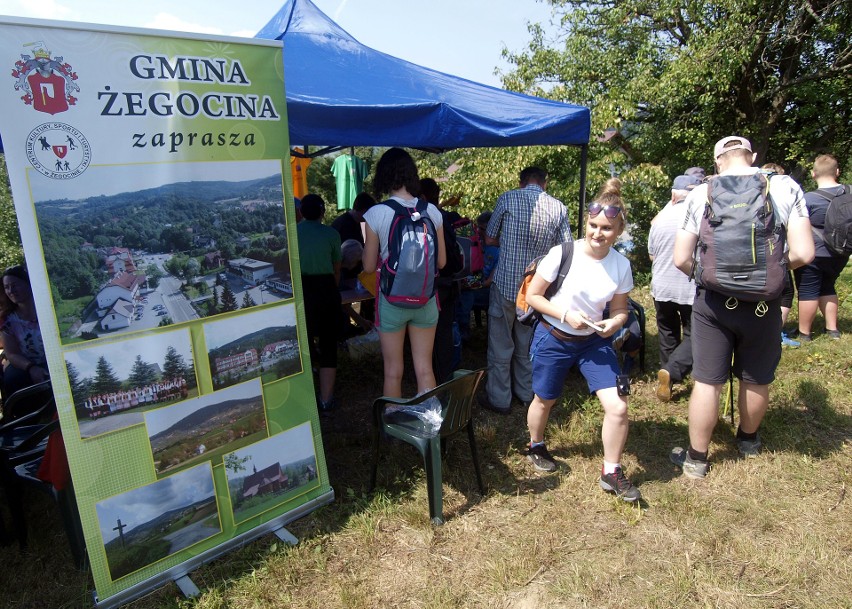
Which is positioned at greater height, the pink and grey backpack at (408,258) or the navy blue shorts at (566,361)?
the pink and grey backpack at (408,258)

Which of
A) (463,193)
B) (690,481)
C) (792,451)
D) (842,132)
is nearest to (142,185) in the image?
(690,481)

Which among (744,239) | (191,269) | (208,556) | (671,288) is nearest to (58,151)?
(191,269)

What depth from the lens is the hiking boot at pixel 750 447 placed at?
10.7 feet

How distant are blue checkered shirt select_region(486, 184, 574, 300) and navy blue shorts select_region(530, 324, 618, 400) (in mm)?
804

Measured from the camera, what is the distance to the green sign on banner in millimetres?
1959

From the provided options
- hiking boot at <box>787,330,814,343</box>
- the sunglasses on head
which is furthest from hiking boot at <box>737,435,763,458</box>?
hiking boot at <box>787,330,814,343</box>

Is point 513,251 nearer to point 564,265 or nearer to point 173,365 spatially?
point 564,265

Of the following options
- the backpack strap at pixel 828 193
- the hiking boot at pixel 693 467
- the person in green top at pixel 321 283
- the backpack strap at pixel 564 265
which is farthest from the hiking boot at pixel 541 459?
the backpack strap at pixel 828 193

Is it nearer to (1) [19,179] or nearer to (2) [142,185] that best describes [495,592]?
(2) [142,185]

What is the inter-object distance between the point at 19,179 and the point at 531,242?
8.76ft

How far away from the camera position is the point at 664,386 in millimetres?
3945

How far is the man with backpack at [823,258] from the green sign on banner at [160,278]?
175 inches

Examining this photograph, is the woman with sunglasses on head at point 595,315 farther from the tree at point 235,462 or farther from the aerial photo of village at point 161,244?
the tree at point 235,462

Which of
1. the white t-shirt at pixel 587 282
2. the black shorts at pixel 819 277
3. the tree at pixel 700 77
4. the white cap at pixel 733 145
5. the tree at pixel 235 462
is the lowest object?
the tree at pixel 235 462
